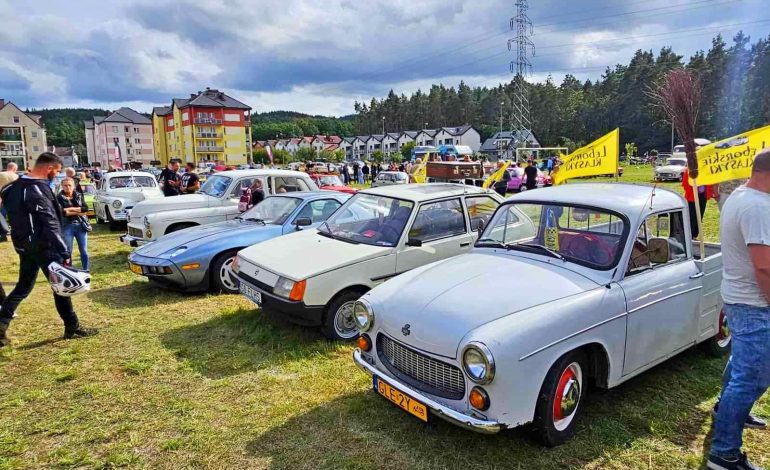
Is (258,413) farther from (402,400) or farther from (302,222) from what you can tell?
(302,222)

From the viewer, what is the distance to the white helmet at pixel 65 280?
188 inches

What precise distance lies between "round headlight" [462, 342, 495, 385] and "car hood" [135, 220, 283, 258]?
4.64m

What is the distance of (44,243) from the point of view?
482 cm

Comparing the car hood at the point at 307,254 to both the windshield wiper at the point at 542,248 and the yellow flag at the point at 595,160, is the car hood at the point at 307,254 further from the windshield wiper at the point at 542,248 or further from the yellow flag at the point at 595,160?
the yellow flag at the point at 595,160

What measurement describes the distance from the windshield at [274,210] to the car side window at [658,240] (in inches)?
196

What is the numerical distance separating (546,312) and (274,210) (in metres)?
5.44

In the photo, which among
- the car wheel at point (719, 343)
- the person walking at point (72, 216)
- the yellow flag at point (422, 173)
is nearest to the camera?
the car wheel at point (719, 343)

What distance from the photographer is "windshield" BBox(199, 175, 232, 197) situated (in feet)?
33.6

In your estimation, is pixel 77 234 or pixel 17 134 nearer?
pixel 77 234

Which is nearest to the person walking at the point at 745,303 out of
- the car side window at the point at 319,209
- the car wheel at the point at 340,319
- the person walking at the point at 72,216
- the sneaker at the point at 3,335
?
the car wheel at the point at 340,319

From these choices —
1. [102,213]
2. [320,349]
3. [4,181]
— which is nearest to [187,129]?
[102,213]

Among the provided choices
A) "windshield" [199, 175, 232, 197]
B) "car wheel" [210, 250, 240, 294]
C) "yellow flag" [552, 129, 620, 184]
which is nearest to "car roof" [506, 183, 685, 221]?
"yellow flag" [552, 129, 620, 184]

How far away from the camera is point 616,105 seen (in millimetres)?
77438

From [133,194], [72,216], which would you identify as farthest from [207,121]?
[72,216]
